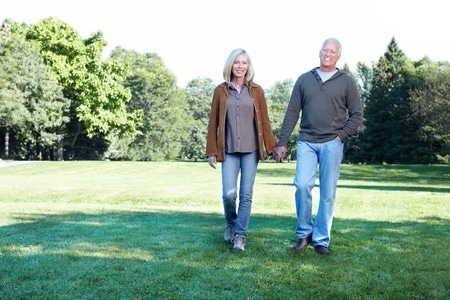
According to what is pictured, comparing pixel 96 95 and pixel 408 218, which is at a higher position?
pixel 96 95

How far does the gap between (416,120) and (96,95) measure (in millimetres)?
27870

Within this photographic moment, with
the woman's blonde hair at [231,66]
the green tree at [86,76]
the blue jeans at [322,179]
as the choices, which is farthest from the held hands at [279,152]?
the green tree at [86,76]

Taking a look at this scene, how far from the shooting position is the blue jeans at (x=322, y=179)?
4.96 meters

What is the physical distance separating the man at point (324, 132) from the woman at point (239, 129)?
457mm

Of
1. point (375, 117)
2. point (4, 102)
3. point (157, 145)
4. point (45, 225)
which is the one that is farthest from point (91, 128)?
point (45, 225)

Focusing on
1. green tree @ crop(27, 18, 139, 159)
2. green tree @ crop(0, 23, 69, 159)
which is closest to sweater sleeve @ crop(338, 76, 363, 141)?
green tree @ crop(0, 23, 69, 159)

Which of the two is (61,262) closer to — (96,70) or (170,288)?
(170,288)

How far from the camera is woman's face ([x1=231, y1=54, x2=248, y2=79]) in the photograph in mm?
5141

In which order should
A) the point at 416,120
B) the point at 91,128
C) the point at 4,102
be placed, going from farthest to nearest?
the point at 416,120 < the point at 91,128 < the point at 4,102

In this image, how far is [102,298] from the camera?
3473 millimetres

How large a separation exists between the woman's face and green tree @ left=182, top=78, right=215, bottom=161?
2169 inches

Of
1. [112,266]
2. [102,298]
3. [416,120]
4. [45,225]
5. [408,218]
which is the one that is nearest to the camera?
[102,298]

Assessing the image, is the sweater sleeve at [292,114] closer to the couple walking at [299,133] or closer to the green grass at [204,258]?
the couple walking at [299,133]

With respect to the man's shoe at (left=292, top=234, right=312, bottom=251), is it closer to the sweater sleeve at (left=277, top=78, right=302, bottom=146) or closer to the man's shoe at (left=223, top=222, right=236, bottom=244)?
the man's shoe at (left=223, top=222, right=236, bottom=244)
